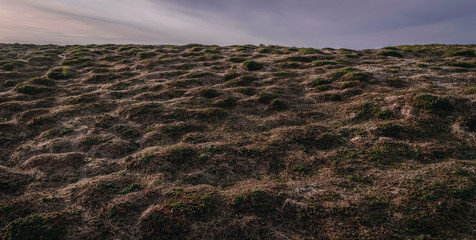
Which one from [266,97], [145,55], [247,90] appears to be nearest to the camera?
[266,97]

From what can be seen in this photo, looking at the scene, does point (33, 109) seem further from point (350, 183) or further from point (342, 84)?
point (342, 84)

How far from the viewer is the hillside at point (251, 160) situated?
22.1 ft

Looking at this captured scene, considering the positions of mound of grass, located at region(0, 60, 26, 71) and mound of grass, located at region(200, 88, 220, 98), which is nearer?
mound of grass, located at region(200, 88, 220, 98)

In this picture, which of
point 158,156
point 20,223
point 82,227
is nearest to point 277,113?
point 158,156

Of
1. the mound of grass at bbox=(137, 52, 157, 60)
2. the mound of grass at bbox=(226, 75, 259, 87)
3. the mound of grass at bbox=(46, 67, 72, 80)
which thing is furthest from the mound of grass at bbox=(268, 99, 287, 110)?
the mound of grass at bbox=(137, 52, 157, 60)

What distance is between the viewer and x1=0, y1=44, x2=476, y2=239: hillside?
674 centimetres

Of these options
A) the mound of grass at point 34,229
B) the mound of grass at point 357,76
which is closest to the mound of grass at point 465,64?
the mound of grass at point 357,76

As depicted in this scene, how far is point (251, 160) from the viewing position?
998 centimetres

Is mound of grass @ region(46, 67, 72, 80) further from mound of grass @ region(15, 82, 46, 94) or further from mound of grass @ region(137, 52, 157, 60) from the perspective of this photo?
mound of grass @ region(137, 52, 157, 60)

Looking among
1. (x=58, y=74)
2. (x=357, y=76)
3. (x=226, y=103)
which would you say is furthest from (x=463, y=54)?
(x=58, y=74)

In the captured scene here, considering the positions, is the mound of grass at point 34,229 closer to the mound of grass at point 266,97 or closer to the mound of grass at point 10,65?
the mound of grass at point 266,97

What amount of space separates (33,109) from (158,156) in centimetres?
1230

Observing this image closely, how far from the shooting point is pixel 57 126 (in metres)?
14.1

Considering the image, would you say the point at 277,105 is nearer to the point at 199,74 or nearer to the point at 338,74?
the point at 338,74
